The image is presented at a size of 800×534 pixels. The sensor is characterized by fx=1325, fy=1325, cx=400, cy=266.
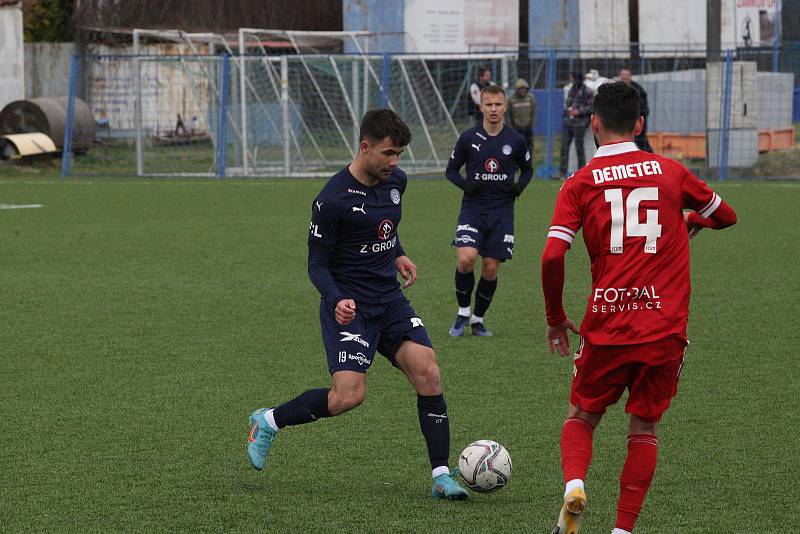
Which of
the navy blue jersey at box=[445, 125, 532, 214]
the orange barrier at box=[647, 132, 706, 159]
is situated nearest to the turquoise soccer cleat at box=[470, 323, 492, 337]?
the navy blue jersey at box=[445, 125, 532, 214]

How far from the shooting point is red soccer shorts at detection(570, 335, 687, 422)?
4.67 metres

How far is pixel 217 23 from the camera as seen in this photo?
34.8 metres

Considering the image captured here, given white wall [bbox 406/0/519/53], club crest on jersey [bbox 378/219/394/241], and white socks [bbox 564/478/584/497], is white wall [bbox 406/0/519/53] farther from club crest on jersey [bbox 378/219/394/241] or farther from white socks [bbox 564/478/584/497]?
white socks [bbox 564/478/584/497]

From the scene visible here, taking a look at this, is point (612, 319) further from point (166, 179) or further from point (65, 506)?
point (166, 179)

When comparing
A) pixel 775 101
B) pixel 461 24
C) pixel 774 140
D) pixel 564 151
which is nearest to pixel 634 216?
pixel 564 151

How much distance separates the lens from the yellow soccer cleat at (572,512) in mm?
4543

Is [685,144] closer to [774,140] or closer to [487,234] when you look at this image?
[774,140]

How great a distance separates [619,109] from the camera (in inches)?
186

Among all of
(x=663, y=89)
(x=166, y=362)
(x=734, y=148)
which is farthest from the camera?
(x=663, y=89)

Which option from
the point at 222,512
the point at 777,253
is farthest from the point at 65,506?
the point at 777,253

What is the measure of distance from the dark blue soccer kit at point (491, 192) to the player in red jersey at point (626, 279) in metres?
5.01

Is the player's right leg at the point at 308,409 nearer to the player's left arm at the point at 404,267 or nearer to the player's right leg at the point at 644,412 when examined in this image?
the player's left arm at the point at 404,267

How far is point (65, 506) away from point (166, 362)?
10.2 feet

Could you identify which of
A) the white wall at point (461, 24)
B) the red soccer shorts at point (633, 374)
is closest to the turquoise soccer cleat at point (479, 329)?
the red soccer shorts at point (633, 374)
